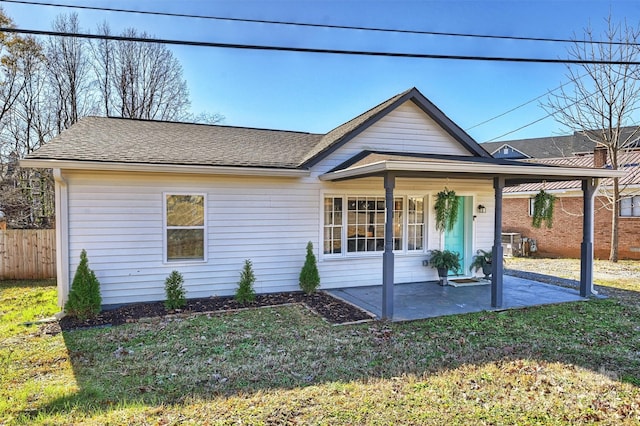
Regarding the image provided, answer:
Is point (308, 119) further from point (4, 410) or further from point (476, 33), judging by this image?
point (4, 410)

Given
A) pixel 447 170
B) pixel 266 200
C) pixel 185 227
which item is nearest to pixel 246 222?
pixel 266 200

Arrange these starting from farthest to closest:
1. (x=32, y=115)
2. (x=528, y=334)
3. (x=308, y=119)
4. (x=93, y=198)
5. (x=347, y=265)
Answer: (x=308, y=119), (x=32, y=115), (x=347, y=265), (x=93, y=198), (x=528, y=334)

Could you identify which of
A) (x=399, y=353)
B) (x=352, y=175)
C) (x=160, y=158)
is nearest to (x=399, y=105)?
(x=352, y=175)

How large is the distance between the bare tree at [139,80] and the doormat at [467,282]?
1936 centimetres

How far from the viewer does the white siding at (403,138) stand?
912 centimetres

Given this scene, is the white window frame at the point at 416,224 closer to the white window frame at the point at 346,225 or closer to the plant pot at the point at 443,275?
the white window frame at the point at 346,225

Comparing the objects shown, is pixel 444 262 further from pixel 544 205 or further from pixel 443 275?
pixel 544 205

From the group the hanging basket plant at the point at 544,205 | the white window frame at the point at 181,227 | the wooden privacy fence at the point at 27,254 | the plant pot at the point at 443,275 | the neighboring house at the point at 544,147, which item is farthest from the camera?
the neighboring house at the point at 544,147

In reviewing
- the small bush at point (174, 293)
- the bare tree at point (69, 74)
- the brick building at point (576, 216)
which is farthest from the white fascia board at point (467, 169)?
the bare tree at point (69, 74)

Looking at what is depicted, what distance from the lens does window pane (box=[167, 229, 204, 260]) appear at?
7.74 m

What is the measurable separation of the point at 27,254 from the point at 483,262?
1266 centimetres

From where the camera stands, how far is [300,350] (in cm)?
511

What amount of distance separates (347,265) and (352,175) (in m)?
2.67

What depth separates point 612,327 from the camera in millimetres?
6215
